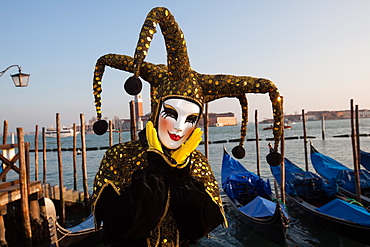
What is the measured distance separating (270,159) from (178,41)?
88 centimetres

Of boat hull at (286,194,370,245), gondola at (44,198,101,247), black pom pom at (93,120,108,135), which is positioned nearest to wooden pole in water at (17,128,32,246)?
gondola at (44,198,101,247)

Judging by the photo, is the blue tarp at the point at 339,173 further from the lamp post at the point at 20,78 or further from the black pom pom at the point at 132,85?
the black pom pom at the point at 132,85

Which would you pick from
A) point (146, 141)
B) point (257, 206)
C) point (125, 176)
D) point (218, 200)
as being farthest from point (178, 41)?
point (257, 206)

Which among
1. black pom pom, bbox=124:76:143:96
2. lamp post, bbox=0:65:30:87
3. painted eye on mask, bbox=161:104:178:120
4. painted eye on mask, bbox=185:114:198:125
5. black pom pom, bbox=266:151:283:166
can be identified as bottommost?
black pom pom, bbox=266:151:283:166

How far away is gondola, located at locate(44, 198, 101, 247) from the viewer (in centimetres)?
609

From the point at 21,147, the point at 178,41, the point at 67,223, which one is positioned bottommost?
the point at 67,223

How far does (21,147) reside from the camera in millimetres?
7062

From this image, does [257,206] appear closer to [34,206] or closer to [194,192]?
[34,206]

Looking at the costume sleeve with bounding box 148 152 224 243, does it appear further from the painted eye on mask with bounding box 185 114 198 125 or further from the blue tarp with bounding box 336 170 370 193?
the blue tarp with bounding box 336 170 370 193

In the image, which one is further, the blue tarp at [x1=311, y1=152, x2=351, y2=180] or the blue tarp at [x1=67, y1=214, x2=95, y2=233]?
the blue tarp at [x1=311, y1=152, x2=351, y2=180]

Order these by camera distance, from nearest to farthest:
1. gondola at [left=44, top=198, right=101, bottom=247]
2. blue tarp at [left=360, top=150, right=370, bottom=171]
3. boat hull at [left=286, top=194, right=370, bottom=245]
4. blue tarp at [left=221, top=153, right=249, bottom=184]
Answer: gondola at [left=44, top=198, right=101, bottom=247]
boat hull at [left=286, top=194, right=370, bottom=245]
blue tarp at [left=221, top=153, right=249, bottom=184]
blue tarp at [left=360, top=150, right=370, bottom=171]

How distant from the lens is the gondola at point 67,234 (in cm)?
609

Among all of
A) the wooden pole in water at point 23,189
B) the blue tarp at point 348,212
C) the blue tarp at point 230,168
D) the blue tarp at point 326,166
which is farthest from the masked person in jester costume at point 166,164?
the blue tarp at point 326,166

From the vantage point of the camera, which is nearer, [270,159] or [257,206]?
[270,159]
